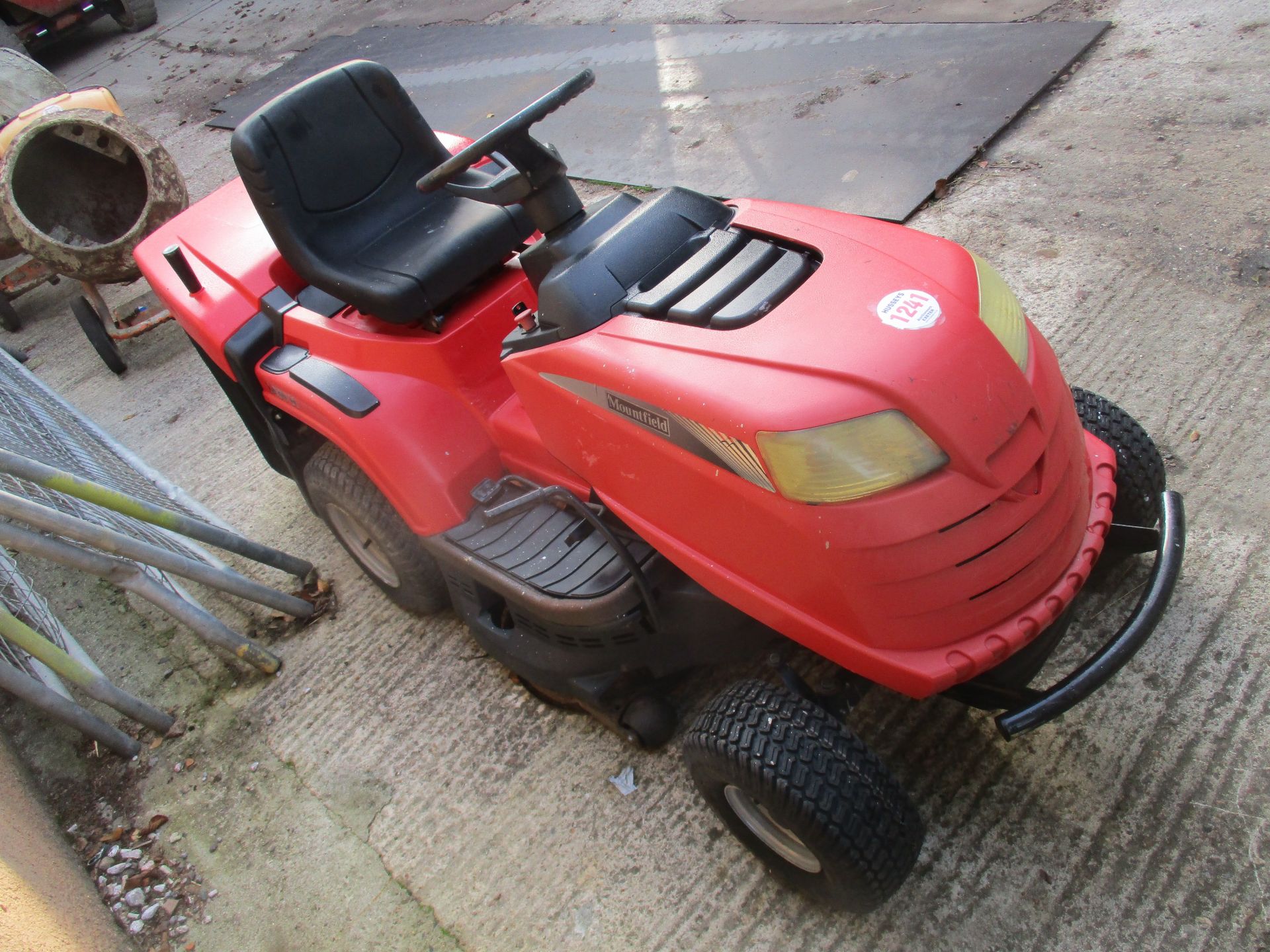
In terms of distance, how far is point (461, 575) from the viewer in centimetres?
221

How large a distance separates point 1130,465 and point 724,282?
0.99 m

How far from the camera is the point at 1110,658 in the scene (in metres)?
1.56

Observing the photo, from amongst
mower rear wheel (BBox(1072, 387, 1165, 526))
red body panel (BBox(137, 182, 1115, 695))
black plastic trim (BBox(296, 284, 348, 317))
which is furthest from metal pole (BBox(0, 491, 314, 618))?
mower rear wheel (BBox(1072, 387, 1165, 526))

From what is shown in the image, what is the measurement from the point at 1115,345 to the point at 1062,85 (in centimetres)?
176

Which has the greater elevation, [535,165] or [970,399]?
[535,165]

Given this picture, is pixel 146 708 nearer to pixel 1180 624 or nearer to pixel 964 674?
pixel 964 674

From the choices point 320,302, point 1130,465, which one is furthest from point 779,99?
point 1130,465

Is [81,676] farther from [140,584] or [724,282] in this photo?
[724,282]

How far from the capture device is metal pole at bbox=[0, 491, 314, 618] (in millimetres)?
2127

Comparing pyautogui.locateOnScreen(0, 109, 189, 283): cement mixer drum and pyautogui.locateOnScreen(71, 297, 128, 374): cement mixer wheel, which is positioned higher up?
pyautogui.locateOnScreen(0, 109, 189, 283): cement mixer drum

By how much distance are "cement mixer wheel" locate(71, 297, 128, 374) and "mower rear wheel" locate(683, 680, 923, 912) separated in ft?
11.5

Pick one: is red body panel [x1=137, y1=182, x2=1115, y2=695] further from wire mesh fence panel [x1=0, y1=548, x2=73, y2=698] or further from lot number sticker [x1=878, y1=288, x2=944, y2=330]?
wire mesh fence panel [x1=0, y1=548, x2=73, y2=698]

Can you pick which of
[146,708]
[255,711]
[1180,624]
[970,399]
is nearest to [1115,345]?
[1180,624]

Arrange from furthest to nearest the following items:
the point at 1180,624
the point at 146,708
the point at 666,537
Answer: the point at 146,708
the point at 1180,624
the point at 666,537
